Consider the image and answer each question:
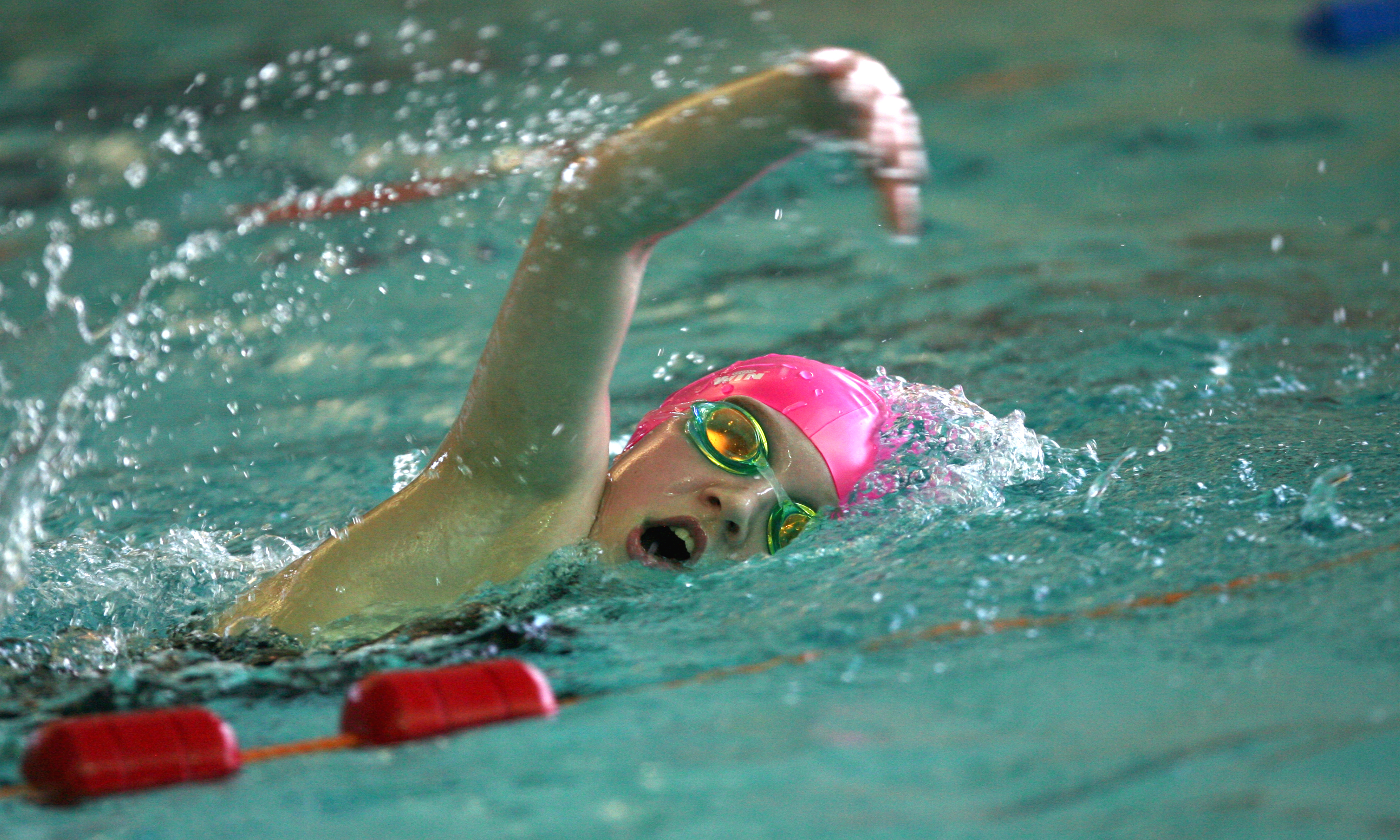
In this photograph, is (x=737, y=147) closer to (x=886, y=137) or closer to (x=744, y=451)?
(x=886, y=137)

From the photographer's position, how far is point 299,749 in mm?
1438

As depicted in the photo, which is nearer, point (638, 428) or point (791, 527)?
point (791, 527)

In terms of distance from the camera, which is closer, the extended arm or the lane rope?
the lane rope

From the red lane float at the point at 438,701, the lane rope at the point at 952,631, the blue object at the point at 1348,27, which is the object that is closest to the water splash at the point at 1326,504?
the lane rope at the point at 952,631

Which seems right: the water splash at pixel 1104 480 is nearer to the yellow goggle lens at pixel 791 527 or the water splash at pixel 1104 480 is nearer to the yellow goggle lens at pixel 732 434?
the yellow goggle lens at pixel 791 527

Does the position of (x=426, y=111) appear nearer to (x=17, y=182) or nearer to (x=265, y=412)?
(x=17, y=182)

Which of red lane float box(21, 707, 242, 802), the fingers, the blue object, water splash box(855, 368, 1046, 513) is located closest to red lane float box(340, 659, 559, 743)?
red lane float box(21, 707, 242, 802)

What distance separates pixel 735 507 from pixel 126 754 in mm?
1018

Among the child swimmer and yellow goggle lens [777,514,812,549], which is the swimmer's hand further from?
yellow goggle lens [777,514,812,549]

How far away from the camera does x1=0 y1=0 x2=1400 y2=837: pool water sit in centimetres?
120

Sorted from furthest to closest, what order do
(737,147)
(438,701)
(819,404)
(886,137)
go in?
(819,404), (737,147), (886,137), (438,701)

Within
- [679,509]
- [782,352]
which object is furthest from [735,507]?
[782,352]

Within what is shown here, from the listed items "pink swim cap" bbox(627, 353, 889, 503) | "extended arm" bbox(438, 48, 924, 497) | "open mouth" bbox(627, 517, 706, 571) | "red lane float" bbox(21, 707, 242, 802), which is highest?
"extended arm" bbox(438, 48, 924, 497)

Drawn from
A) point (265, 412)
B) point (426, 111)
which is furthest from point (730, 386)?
point (426, 111)
